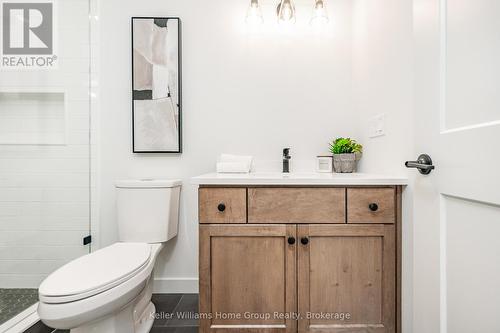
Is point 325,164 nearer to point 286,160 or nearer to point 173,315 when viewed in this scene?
point 286,160

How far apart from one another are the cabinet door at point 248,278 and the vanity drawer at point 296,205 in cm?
5

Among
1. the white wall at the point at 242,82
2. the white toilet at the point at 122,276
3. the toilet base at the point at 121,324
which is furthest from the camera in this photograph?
the white wall at the point at 242,82

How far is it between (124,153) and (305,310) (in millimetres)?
1494

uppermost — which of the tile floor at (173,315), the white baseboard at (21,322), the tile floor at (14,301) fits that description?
the tile floor at (14,301)

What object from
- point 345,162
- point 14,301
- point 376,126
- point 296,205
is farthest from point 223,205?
point 14,301

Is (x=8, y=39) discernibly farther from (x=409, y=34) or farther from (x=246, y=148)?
(x=409, y=34)

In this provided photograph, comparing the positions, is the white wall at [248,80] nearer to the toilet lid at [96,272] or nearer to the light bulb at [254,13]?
the light bulb at [254,13]

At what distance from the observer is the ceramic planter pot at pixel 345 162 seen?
5.33 ft

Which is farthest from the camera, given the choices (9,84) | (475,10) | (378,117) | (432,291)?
(9,84)

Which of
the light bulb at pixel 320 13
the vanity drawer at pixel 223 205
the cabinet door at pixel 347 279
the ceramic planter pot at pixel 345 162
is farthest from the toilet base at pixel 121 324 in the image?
the light bulb at pixel 320 13

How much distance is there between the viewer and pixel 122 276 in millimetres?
1088

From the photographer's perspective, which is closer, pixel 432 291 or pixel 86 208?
pixel 432 291

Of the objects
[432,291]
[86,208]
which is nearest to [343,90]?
[432,291]

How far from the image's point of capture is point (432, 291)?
0.82 meters
